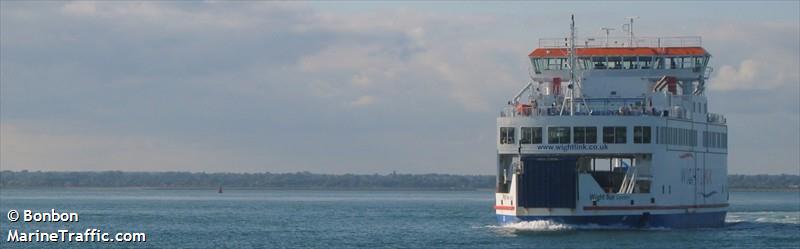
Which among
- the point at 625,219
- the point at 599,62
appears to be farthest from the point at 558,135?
the point at 599,62

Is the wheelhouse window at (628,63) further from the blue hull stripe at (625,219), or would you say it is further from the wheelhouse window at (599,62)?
the blue hull stripe at (625,219)

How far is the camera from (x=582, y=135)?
65.9 m

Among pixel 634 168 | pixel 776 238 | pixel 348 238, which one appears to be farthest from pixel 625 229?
pixel 348 238

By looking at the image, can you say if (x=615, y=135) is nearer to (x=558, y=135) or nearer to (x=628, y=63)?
(x=558, y=135)

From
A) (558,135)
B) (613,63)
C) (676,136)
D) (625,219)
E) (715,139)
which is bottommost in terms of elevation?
(625,219)

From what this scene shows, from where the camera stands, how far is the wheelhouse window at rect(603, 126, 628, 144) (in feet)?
216

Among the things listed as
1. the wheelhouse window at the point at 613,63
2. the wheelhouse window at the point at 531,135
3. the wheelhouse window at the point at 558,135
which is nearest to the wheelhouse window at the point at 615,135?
the wheelhouse window at the point at 558,135

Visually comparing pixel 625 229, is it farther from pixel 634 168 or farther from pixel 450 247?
pixel 450 247

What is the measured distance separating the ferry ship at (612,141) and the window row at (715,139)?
0.37 ft

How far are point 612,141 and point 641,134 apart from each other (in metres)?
1.31

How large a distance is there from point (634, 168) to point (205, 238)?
18675mm

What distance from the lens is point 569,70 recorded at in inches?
2854

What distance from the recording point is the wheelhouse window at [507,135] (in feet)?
220

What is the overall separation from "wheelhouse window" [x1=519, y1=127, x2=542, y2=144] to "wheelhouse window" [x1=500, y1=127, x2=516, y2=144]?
475mm
